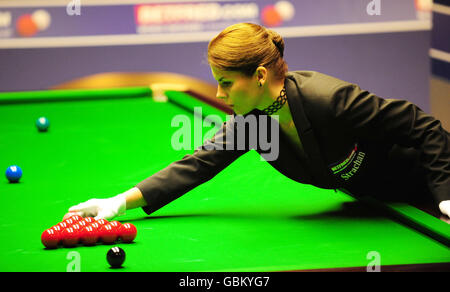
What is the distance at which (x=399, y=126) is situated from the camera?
244cm

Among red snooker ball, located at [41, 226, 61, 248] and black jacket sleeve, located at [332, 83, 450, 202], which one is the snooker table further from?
black jacket sleeve, located at [332, 83, 450, 202]

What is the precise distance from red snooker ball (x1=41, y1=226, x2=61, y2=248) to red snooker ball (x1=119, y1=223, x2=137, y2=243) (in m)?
0.18

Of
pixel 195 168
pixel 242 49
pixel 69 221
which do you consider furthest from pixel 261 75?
pixel 69 221

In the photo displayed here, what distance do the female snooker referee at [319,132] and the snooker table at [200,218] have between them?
96mm

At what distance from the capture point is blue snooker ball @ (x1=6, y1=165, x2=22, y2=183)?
3105 millimetres

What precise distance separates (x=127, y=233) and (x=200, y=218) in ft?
1.14

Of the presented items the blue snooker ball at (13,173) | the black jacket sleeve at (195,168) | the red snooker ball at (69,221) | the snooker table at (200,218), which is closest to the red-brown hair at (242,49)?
the black jacket sleeve at (195,168)

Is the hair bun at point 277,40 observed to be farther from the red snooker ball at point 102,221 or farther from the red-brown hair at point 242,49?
the red snooker ball at point 102,221

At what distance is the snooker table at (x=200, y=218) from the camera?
2.08 m

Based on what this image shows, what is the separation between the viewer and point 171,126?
13.8ft

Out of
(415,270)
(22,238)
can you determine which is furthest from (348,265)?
(22,238)

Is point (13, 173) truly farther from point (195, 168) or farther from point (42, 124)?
point (42, 124)
